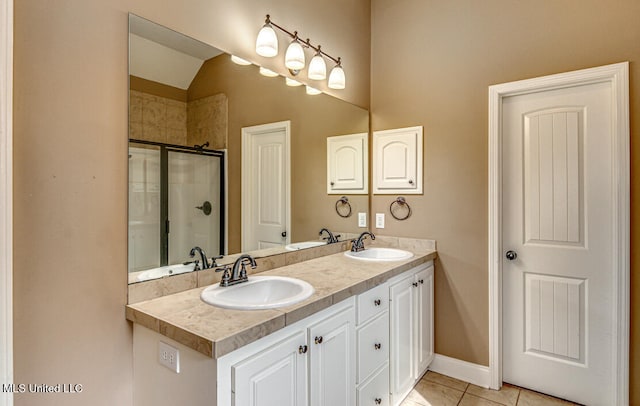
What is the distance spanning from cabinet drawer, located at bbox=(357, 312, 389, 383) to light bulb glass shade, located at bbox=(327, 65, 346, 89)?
156cm

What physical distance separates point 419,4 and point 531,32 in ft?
2.81

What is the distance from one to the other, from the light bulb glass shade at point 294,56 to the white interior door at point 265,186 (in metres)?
0.34

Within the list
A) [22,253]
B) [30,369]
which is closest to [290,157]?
[22,253]

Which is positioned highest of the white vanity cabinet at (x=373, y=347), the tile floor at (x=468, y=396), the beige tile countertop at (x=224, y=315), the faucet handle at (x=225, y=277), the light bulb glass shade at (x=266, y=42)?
the light bulb glass shade at (x=266, y=42)

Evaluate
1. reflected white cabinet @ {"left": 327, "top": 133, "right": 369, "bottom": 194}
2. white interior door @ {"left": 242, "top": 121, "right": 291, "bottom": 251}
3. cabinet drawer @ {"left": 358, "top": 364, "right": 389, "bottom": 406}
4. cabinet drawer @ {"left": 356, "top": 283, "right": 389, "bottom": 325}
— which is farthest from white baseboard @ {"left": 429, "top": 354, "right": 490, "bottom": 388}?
white interior door @ {"left": 242, "top": 121, "right": 291, "bottom": 251}

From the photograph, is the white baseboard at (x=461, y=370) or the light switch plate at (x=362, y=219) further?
the light switch plate at (x=362, y=219)

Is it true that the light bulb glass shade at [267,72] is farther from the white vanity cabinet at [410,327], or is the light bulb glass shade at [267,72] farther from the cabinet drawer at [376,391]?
the cabinet drawer at [376,391]

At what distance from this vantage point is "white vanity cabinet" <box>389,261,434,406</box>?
1980 millimetres

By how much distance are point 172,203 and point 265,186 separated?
57 centimetres

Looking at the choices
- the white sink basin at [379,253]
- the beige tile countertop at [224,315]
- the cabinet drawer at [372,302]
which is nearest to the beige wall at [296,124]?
the white sink basin at [379,253]

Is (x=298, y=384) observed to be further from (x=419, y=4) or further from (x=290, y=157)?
(x=419, y=4)

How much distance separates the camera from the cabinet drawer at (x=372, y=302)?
5.50ft

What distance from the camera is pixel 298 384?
129 cm

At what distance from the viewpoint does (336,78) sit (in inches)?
93.4
